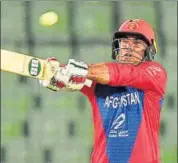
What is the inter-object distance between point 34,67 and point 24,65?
0.04 meters

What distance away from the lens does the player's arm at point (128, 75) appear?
247 cm

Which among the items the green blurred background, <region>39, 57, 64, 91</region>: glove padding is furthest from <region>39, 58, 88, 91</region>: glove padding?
the green blurred background

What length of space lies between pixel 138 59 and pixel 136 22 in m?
0.18

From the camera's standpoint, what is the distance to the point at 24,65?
230cm

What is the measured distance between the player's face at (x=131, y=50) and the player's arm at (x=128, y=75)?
79 mm

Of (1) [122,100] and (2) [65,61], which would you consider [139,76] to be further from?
(2) [65,61]

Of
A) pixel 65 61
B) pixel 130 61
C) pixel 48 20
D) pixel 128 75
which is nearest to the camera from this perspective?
pixel 128 75

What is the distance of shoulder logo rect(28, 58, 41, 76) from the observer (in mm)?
2318

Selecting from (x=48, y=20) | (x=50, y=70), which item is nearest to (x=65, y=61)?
(x=48, y=20)

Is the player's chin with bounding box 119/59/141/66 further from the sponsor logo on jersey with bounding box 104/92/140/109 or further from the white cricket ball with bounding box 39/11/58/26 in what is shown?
the white cricket ball with bounding box 39/11/58/26

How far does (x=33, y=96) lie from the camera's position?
482 centimetres

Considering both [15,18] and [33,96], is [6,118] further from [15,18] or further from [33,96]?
[15,18]

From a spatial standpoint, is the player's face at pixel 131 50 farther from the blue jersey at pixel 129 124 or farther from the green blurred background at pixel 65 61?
the green blurred background at pixel 65 61

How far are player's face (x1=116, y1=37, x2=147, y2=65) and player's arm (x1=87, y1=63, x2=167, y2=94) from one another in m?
0.08
